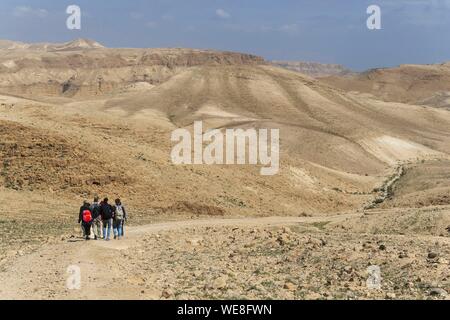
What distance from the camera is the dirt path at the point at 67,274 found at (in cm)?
1297

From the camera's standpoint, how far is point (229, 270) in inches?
619

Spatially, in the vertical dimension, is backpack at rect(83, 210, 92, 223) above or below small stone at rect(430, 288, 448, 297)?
above

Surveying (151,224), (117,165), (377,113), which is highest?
(377,113)

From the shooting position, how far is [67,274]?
14555 millimetres

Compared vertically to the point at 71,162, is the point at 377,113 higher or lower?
higher

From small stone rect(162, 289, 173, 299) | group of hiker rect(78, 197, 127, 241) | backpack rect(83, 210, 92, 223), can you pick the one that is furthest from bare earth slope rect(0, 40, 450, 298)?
backpack rect(83, 210, 92, 223)

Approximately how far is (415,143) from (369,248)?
67044 millimetres

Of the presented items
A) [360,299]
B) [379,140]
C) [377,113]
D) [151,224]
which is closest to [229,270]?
[360,299]

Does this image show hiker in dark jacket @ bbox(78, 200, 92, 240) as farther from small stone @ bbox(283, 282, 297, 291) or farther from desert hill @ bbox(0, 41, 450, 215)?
desert hill @ bbox(0, 41, 450, 215)

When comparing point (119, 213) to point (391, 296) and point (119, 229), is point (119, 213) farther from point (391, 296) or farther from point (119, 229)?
point (391, 296)

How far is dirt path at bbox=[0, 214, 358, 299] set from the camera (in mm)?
12969

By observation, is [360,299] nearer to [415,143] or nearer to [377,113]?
[415,143]

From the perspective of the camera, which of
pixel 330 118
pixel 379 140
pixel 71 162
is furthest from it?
pixel 330 118

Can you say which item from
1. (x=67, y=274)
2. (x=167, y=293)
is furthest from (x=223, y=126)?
(x=167, y=293)
